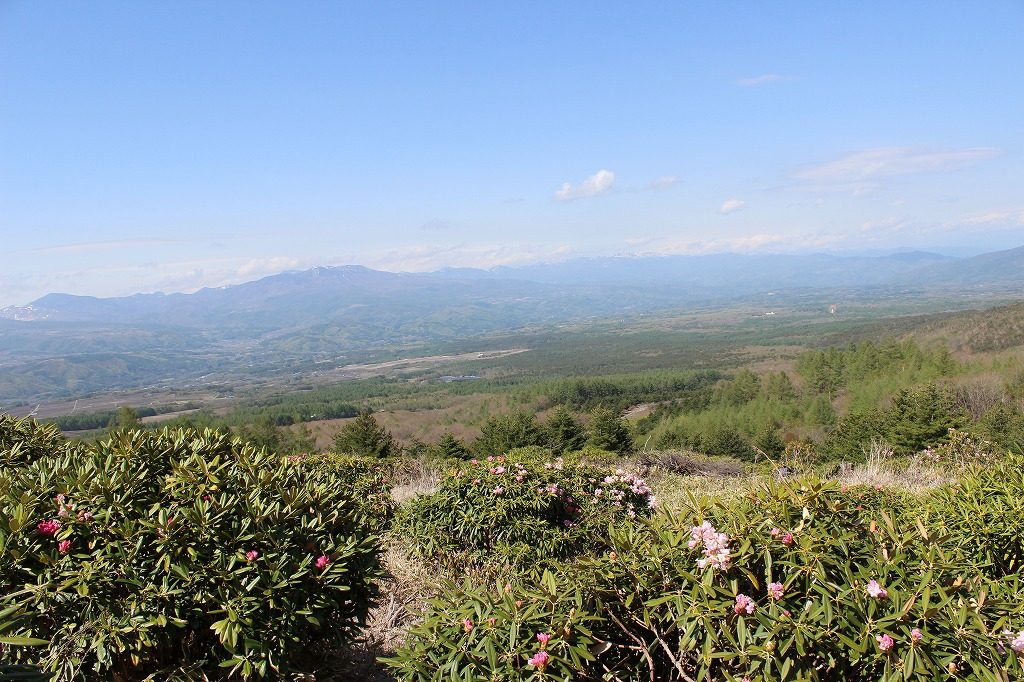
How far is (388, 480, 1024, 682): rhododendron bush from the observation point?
182 cm

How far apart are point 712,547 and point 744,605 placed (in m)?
0.24

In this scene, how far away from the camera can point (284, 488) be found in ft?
8.84

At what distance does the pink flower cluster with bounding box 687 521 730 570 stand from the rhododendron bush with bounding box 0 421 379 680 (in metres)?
1.49

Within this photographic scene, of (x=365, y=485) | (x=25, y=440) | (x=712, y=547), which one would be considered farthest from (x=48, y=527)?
(x=365, y=485)

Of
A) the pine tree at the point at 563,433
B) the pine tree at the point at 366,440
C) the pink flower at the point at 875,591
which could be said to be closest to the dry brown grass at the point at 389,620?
the pink flower at the point at 875,591

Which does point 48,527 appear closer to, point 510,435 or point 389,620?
point 389,620

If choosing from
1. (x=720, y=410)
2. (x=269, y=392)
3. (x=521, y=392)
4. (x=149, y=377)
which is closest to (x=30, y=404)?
(x=149, y=377)

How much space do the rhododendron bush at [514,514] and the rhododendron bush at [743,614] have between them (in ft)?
6.76

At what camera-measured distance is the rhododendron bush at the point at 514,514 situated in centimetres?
447

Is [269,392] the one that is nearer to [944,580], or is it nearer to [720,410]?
[720,410]

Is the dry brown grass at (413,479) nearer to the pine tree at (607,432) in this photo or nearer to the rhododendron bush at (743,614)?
the rhododendron bush at (743,614)

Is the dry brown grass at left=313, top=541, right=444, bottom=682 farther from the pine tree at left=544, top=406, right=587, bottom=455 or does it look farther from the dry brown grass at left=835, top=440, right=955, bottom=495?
the pine tree at left=544, top=406, right=587, bottom=455

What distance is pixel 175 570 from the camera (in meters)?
2.26

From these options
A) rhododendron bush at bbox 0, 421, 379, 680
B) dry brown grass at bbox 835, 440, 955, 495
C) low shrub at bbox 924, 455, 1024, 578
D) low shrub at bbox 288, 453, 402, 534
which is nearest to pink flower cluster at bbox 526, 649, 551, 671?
rhododendron bush at bbox 0, 421, 379, 680
